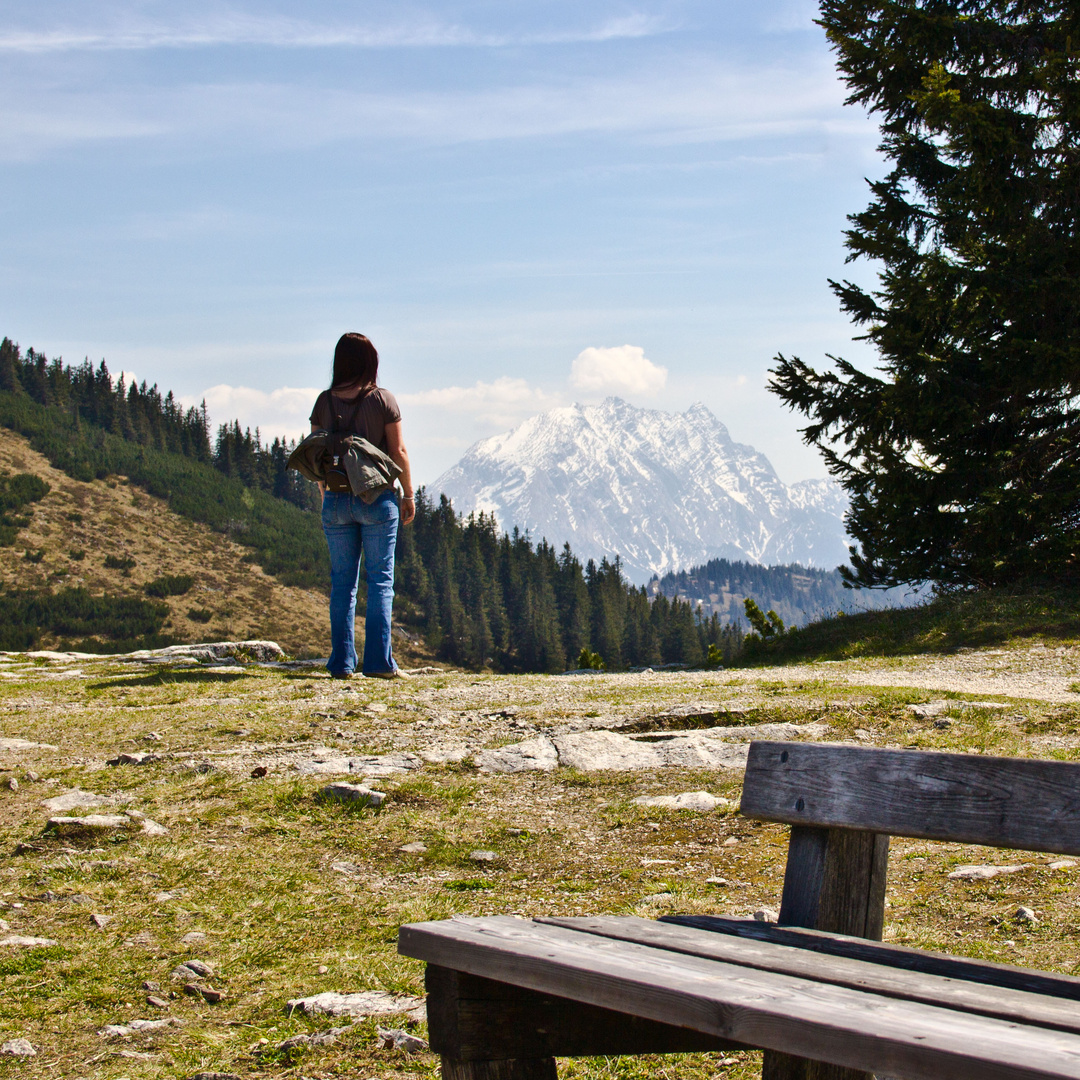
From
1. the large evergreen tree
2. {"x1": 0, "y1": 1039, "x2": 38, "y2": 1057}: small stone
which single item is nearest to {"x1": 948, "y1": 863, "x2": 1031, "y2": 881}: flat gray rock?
{"x1": 0, "y1": 1039, "x2": 38, "y2": 1057}: small stone

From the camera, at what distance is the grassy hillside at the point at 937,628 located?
12.7 metres

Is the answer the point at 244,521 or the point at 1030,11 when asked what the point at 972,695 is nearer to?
the point at 1030,11

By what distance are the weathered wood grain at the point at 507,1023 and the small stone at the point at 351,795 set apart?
12.9 feet

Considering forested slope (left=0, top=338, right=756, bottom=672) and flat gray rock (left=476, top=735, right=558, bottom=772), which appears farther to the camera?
→ forested slope (left=0, top=338, right=756, bottom=672)

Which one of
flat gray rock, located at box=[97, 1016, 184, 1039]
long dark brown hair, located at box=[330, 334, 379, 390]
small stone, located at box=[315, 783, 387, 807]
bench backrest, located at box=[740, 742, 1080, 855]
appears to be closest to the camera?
bench backrest, located at box=[740, 742, 1080, 855]

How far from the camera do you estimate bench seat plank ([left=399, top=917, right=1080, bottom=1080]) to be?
1.47 m

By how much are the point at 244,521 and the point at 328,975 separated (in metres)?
138

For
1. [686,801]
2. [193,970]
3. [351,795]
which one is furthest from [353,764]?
[193,970]

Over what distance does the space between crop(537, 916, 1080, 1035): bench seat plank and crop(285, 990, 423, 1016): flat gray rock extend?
127 centimetres

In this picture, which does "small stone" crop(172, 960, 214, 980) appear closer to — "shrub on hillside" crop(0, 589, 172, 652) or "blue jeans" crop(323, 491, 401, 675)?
"blue jeans" crop(323, 491, 401, 675)

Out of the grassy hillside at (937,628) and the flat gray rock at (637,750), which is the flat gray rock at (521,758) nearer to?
the flat gray rock at (637,750)

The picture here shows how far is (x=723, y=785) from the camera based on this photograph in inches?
254

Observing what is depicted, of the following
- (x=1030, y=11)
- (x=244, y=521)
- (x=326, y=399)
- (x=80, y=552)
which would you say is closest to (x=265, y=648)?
(x=326, y=399)

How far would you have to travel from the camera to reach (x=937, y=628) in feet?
44.7
